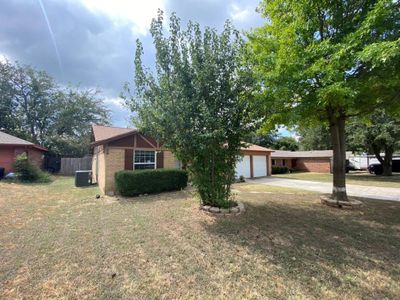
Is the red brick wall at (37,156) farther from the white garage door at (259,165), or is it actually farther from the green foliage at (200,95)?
the white garage door at (259,165)

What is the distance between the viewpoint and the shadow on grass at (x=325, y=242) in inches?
124

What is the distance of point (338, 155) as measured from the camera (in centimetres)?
783

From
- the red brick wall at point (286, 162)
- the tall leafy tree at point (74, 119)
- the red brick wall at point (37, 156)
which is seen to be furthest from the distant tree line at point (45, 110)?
the red brick wall at point (286, 162)

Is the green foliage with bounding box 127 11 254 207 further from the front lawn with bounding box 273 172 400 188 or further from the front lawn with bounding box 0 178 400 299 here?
the front lawn with bounding box 273 172 400 188

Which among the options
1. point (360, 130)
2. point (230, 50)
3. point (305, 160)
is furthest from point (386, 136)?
point (230, 50)

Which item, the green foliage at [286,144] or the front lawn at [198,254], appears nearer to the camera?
the front lawn at [198,254]

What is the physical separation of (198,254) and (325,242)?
2822 mm

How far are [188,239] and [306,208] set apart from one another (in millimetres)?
4957

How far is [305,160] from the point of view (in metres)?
31.4

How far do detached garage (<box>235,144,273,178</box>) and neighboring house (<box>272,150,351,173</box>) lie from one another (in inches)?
345

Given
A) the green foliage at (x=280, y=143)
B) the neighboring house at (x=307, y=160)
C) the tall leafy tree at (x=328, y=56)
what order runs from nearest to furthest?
1. the tall leafy tree at (x=328, y=56)
2. the neighboring house at (x=307, y=160)
3. the green foliage at (x=280, y=143)

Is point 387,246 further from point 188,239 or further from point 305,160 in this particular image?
point 305,160

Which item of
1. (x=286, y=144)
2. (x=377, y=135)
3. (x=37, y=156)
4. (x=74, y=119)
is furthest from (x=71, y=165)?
(x=286, y=144)

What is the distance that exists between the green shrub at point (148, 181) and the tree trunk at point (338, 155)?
23.5 feet
